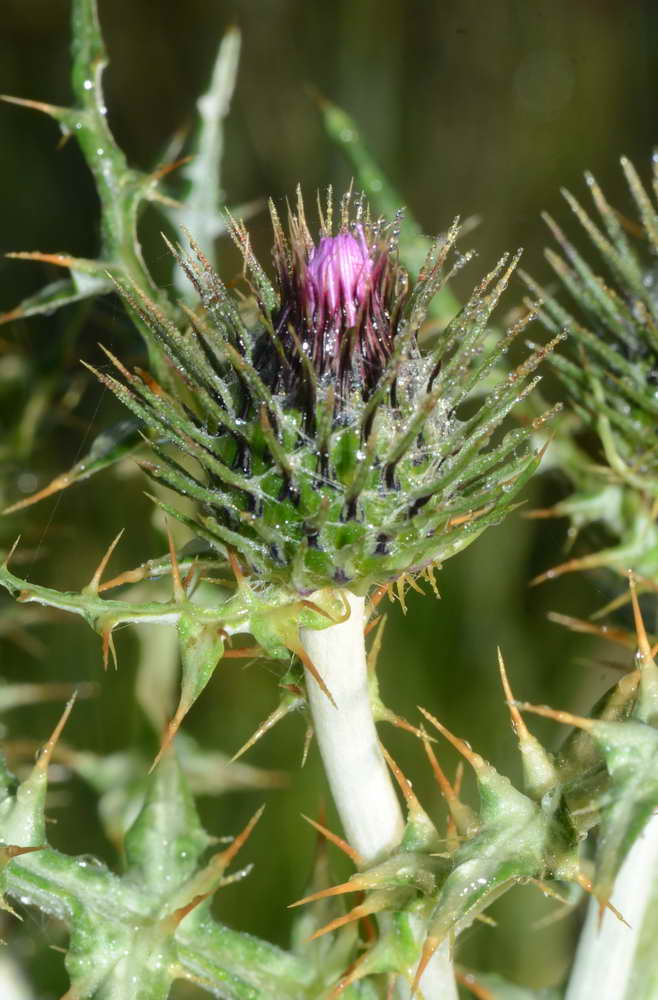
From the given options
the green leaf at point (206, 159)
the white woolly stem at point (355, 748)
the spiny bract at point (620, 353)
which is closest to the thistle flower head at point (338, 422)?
the white woolly stem at point (355, 748)

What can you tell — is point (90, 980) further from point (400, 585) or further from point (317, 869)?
point (400, 585)

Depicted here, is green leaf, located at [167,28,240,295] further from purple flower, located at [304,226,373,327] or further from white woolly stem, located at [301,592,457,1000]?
white woolly stem, located at [301,592,457,1000]

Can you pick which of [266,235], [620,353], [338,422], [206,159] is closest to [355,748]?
[338,422]

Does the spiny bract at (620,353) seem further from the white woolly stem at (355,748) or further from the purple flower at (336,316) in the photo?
the white woolly stem at (355,748)

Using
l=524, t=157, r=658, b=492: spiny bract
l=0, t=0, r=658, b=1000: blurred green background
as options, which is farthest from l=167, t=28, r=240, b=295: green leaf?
l=524, t=157, r=658, b=492: spiny bract

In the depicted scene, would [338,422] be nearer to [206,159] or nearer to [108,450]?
[108,450]
